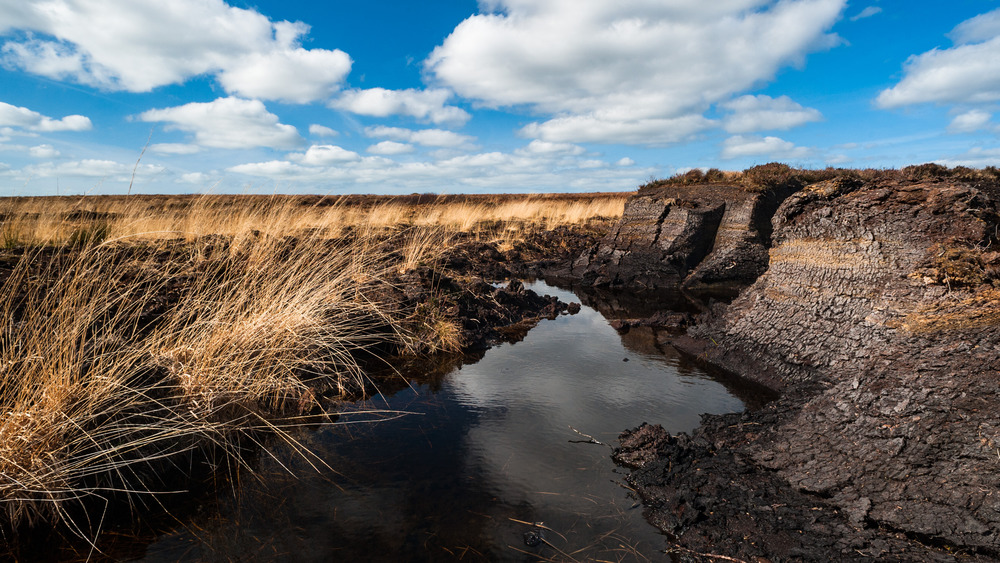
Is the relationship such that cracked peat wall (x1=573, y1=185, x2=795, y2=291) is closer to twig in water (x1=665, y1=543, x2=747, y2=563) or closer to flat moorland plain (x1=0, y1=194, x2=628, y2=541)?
flat moorland plain (x1=0, y1=194, x2=628, y2=541)

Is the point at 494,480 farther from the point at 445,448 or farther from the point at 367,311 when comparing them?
the point at 367,311

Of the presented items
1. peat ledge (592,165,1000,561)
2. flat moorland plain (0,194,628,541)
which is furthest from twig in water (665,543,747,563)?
flat moorland plain (0,194,628,541)

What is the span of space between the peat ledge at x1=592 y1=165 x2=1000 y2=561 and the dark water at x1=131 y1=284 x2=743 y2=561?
0.40 metres

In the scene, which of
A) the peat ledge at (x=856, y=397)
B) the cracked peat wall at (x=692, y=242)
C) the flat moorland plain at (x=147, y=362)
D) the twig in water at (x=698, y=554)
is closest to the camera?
the twig in water at (x=698, y=554)

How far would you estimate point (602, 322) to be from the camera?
806 centimetres

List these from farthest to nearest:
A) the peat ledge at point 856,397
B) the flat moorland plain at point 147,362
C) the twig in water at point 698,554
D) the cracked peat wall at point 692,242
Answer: the cracked peat wall at point 692,242 → the flat moorland plain at point 147,362 → the peat ledge at point 856,397 → the twig in water at point 698,554

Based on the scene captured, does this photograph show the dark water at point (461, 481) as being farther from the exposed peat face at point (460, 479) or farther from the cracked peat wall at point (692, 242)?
the cracked peat wall at point (692, 242)

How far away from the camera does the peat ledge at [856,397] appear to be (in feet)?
8.26

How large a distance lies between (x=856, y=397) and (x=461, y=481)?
2.94 m

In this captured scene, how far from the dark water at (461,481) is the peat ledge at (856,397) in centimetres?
40

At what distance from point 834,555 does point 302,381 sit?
4241mm

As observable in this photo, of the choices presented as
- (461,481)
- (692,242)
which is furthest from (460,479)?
(692,242)

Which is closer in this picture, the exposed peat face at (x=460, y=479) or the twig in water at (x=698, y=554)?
the twig in water at (x=698, y=554)

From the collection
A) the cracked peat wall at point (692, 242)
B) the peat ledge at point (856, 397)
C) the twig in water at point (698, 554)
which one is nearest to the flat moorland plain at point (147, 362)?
the twig in water at point (698, 554)
